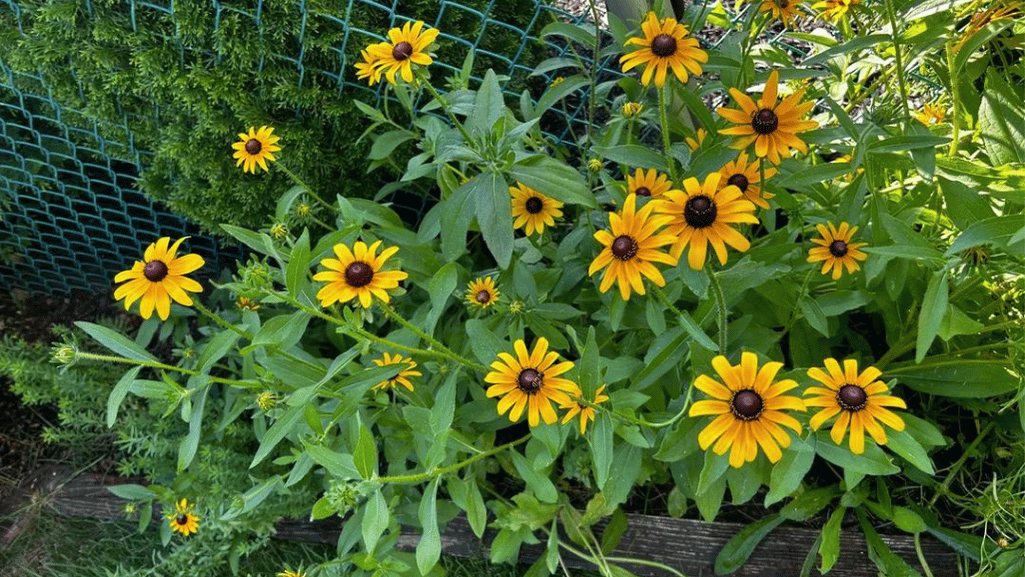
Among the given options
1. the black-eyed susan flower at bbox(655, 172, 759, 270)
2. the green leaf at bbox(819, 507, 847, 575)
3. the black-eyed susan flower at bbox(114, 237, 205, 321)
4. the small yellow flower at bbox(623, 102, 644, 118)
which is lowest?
the green leaf at bbox(819, 507, 847, 575)

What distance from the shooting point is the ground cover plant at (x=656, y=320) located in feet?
4.22

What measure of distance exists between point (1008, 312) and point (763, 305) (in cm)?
55

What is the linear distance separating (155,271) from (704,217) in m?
0.82

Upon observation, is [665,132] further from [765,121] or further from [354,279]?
[354,279]

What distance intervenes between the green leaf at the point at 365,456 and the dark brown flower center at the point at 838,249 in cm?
89

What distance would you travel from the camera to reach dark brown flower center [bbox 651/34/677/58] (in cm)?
135

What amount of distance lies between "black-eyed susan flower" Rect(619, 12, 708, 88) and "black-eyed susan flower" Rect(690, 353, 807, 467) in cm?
48

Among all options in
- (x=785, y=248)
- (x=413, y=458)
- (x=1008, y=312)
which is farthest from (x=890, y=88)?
(x=413, y=458)

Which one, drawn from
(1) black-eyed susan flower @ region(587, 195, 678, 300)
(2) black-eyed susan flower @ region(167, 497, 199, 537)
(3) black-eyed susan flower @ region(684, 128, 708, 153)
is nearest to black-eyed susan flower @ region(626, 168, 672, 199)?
(3) black-eyed susan flower @ region(684, 128, 708, 153)

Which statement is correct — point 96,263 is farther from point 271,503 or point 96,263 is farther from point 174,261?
point 174,261

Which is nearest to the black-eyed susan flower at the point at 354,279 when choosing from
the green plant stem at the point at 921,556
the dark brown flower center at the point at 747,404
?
the dark brown flower center at the point at 747,404

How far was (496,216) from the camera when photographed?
4.57 feet

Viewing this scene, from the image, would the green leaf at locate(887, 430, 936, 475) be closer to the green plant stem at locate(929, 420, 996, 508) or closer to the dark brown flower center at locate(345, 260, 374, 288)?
the green plant stem at locate(929, 420, 996, 508)

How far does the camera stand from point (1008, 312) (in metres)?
1.80
